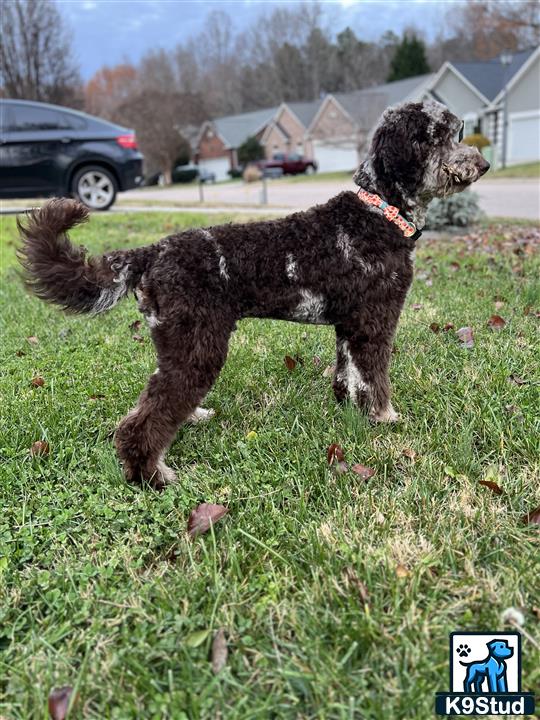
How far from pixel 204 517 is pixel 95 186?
11177 mm

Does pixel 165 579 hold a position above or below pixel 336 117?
below

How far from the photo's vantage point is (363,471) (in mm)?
2861

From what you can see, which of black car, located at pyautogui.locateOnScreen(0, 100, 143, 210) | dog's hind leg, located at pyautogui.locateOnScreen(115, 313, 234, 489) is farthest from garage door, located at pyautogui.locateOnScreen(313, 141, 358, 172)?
dog's hind leg, located at pyautogui.locateOnScreen(115, 313, 234, 489)

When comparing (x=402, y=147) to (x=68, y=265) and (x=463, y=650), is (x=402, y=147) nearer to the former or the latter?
(x=68, y=265)

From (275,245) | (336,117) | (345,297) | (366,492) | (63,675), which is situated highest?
(336,117)

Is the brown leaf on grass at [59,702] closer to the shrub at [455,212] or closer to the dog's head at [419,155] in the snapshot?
the dog's head at [419,155]

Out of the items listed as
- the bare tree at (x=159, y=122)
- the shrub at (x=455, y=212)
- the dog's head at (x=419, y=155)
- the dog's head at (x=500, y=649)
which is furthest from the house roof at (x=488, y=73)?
the dog's head at (x=500, y=649)

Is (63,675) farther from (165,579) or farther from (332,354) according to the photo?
(332,354)

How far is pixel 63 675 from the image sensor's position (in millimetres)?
1875

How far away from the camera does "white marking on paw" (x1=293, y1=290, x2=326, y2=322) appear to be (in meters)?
3.11

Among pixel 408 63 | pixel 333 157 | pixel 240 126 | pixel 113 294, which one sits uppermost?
pixel 408 63

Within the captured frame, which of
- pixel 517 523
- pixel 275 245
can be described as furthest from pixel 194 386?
pixel 517 523

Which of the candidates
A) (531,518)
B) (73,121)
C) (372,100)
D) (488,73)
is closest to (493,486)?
(531,518)

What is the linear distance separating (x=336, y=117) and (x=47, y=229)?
54.7 m
